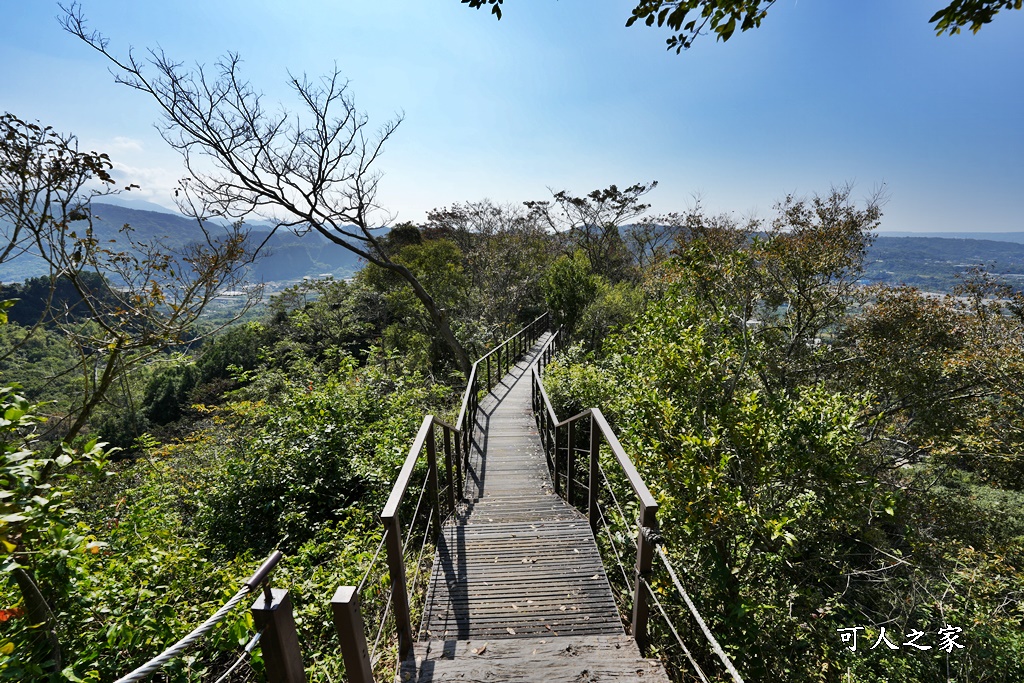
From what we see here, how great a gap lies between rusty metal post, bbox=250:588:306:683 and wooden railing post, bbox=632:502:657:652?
67.9 inches

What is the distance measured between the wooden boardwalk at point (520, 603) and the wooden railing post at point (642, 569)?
0.35ft

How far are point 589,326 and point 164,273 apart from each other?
40.8ft

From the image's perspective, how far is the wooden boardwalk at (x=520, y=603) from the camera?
247 cm

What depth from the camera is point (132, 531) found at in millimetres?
3746

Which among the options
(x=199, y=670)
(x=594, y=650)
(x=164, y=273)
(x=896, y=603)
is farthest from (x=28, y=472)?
(x=896, y=603)

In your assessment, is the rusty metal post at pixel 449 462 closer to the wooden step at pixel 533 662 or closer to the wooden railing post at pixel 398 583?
the wooden step at pixel 533 662

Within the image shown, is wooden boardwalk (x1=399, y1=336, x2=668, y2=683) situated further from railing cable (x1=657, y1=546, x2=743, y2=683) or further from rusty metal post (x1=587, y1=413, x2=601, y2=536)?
railing cable (x1=657, y1=546, x2=743, y2=683)

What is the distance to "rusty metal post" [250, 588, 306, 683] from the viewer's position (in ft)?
4.58

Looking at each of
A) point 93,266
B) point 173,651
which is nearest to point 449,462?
point 173,651

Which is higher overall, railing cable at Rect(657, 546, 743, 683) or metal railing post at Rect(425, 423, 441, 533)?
metal railing post at Rect(425, 423, 441, 533)

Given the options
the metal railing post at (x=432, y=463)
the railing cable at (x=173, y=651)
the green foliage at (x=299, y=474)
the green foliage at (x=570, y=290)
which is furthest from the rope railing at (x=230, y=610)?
the green foliage at (x=570, y=290)

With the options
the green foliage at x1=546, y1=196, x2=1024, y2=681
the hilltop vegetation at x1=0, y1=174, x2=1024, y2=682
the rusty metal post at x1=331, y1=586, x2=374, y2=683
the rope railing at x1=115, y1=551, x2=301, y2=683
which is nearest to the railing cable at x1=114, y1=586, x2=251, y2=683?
the rope railing at x1=115, y1=551, x2=301, y2=683

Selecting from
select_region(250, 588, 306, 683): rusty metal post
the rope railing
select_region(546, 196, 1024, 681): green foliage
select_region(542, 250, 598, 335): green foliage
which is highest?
select_region(542, 250, 598, 335): green foliage

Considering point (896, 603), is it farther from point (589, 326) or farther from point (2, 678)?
point (589, 326)
